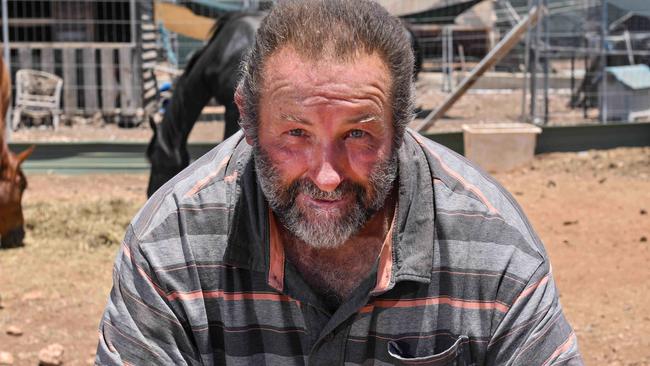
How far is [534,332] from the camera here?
2006 mm

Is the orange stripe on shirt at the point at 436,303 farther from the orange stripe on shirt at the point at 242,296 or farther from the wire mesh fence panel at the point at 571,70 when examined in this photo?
the wire mesh fence panel at the point at 571,70

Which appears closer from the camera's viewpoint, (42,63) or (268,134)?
(268,134)

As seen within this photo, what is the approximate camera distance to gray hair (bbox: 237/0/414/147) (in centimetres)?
192

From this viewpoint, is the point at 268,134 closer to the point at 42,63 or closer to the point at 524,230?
the point at 524,230

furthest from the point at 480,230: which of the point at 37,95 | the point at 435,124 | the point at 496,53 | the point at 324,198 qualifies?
the point at 37,95

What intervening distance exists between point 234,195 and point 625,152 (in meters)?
8.59

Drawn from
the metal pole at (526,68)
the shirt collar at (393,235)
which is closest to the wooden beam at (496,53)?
the metal pole at (526,68)

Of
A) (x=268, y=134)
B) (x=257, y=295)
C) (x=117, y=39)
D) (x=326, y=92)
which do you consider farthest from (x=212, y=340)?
(x=117, y=39)

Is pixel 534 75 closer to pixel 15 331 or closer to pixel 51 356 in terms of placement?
pixel 15 331

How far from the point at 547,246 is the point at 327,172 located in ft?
15.6

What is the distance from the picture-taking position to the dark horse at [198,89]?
716 centimetres

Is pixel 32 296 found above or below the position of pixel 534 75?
below

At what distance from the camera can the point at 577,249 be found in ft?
20.8

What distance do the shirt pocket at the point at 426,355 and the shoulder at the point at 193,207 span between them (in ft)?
1.45
